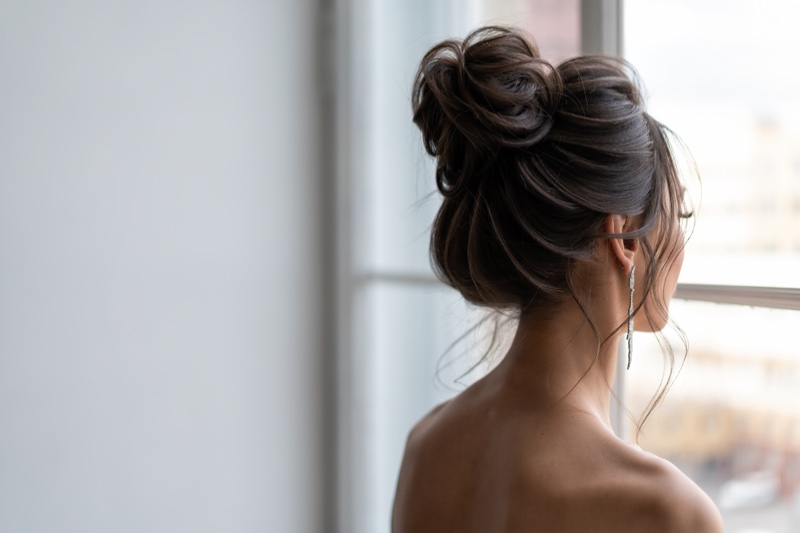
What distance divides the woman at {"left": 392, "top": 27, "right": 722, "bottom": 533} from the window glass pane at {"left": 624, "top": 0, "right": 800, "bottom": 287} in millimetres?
165

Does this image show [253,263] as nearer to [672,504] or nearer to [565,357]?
[565,357]

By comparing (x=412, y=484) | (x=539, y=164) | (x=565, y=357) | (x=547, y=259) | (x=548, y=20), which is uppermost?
(x=548, y=20)

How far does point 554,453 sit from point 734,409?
0.40m

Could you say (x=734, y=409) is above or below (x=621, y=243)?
below

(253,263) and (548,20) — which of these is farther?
(253,263)

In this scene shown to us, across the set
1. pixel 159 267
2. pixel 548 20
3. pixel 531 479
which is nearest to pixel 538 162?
pixel 531 479

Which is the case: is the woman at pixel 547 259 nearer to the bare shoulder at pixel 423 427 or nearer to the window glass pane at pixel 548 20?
the bare shoulder at pixel 423 427

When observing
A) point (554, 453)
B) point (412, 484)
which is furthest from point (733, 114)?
point (412, 484)

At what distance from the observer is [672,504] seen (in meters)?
0.71

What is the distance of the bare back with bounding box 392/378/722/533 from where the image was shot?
72 centimetres

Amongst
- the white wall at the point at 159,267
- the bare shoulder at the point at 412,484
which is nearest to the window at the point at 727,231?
the bare shoulder at the point at 412,484

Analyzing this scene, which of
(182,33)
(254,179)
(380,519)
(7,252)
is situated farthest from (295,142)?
(380,519)

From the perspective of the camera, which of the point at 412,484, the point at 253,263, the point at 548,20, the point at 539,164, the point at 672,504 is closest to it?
the point at 672,504

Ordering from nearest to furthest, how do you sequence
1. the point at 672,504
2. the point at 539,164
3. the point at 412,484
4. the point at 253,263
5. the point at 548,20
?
the point at 672,504
the point at 539,164
the point at 412,484
the point at 548,20
the point at 253,263
